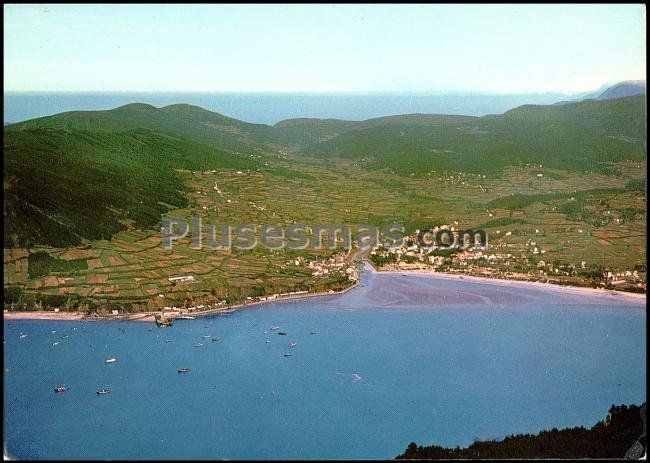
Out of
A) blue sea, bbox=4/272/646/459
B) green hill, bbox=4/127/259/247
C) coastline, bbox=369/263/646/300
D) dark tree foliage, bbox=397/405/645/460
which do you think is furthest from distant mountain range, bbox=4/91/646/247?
dark tree foliage, bbox=397/405/645/460

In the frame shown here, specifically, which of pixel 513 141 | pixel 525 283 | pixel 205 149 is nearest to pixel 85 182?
pixel 205 149

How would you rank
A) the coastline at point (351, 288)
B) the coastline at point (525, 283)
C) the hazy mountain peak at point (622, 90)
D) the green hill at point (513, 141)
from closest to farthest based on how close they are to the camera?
the coastline at point (351, 288) → the coastline at point (525, 283) → the green hill at point (513, 141) → the hazy mountain peak at point (622, 90)

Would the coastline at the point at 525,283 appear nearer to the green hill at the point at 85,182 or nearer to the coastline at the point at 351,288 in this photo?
the coastline at the point at 351,288

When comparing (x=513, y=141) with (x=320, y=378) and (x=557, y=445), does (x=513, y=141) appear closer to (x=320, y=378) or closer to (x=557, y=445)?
(x=320, y=378)

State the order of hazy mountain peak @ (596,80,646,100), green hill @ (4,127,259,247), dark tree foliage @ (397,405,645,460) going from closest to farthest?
dark tree foliage @ (397,405,645,460) < green hill @ (4,127,259,247) < hazy mountain peak @ (596,80,646,100)

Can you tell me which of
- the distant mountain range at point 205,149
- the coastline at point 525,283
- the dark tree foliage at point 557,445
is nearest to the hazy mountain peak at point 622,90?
the distant mountain range at point 205,149

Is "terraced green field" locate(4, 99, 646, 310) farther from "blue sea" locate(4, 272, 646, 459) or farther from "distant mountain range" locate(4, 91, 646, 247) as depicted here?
"blue sea" locate(4, 272, 646, 459)

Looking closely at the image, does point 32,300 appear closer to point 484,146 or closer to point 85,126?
point 85,126

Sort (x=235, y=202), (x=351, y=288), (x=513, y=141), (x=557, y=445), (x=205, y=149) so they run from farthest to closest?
(x=513, y=141), (x=205, y=149), (x=235, y=202), (x=351, y=288), (x=557, y=445)
